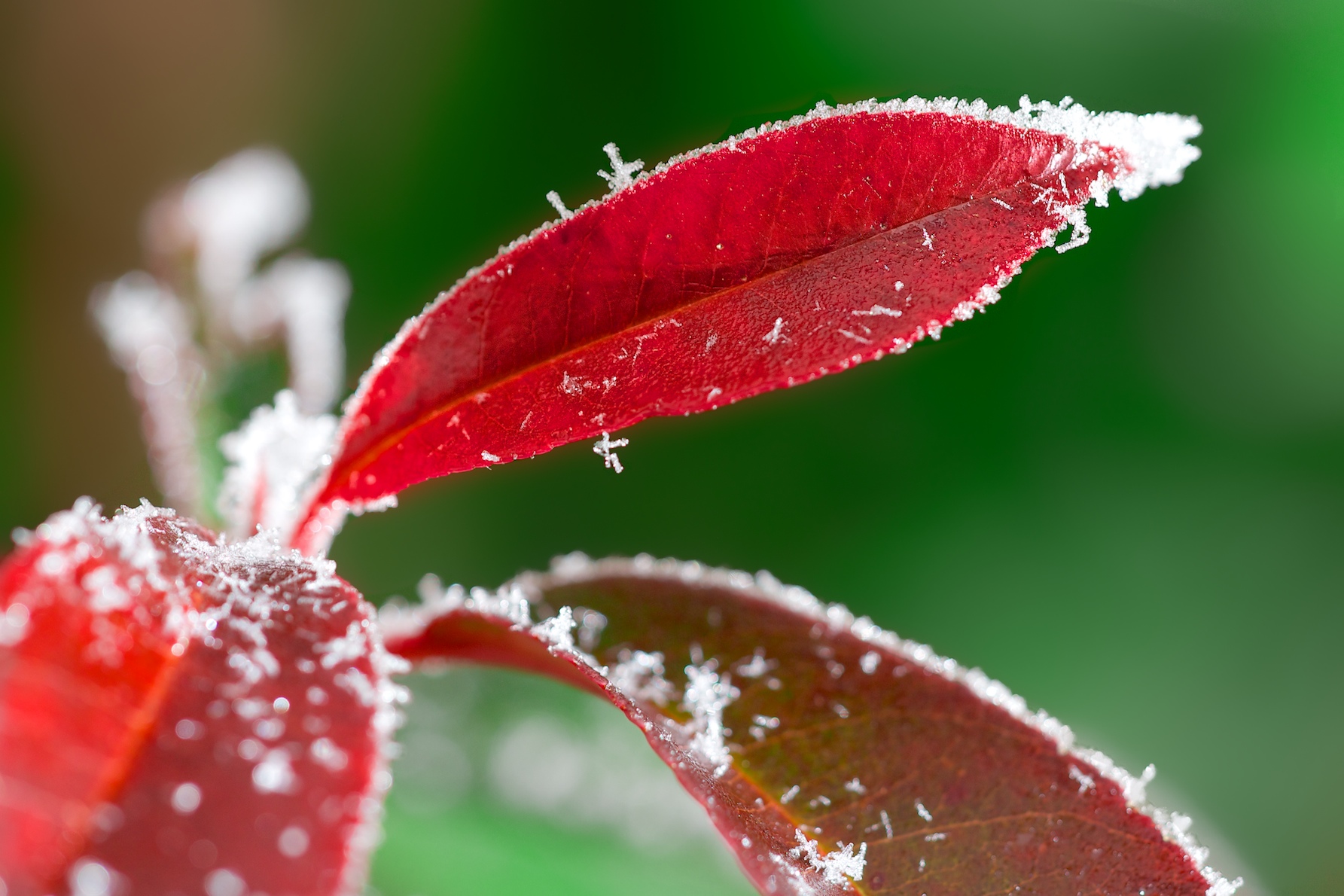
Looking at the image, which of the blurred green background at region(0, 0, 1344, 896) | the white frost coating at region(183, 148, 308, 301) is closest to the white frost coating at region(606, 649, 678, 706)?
the white frost coating at region(183, 148, 308, 301)

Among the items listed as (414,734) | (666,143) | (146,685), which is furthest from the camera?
(666,143)

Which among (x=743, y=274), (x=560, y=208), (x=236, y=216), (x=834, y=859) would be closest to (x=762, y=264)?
(x=743, y=274)

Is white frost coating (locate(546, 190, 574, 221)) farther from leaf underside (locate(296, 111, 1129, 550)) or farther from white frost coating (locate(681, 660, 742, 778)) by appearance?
white frost coating (locate(681, 660, 742, 778))

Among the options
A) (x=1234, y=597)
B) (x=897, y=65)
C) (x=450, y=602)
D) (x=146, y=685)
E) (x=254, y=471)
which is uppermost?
(x=897, y=65)

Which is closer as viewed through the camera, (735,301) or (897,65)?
(735,301)

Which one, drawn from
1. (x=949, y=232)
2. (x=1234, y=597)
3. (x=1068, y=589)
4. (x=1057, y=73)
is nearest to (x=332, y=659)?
(x=949, y=232)

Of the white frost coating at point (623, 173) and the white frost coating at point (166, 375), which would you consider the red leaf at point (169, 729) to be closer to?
the white frost coating at point (623, 173)

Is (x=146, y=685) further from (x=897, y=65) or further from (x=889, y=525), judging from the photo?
(x=897, y=65)
